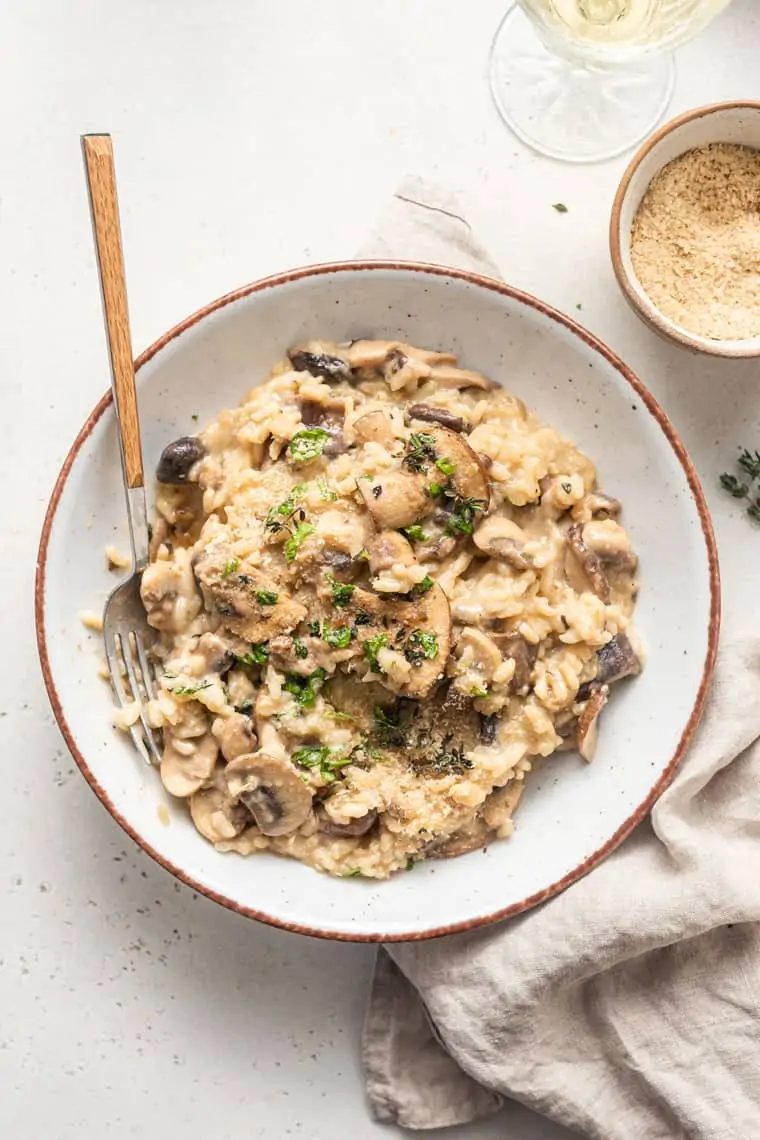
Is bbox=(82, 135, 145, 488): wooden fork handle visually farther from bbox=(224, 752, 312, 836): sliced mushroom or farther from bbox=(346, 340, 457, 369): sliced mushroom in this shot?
bbox=(224, 752, 312, 836): sliced mushroom

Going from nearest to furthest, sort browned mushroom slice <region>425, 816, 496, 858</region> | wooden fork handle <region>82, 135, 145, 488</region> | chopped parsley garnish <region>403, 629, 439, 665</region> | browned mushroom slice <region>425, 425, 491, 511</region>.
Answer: wooden fork handle <region>82, 135, 145, 488</region> < chopped parsley garnish <region>403, 629, 439, 665</region> < browned mushroom slice <region>425, 425, 491, 511</region> < browned mushroom slice <region>425, 816, 496, 858</region>

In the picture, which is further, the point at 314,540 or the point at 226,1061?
the point at 226,1061

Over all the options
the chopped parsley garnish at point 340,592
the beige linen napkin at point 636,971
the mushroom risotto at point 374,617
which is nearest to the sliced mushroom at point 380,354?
the mushroom risotto at point 374,617

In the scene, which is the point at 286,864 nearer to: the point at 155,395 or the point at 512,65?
the point at 155,395

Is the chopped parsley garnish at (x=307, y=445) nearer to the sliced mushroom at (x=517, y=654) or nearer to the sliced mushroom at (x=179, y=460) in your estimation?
the sliced mushroom at (x=179, y=460)

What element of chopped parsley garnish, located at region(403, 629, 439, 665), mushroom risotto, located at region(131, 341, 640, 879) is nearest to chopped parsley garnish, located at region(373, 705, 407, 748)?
mushroom risotto, located at region(131, 341, 640, 879)

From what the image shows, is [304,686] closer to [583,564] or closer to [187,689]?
[187,689]

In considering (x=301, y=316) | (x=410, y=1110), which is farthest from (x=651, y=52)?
(x=410, y=1110)
